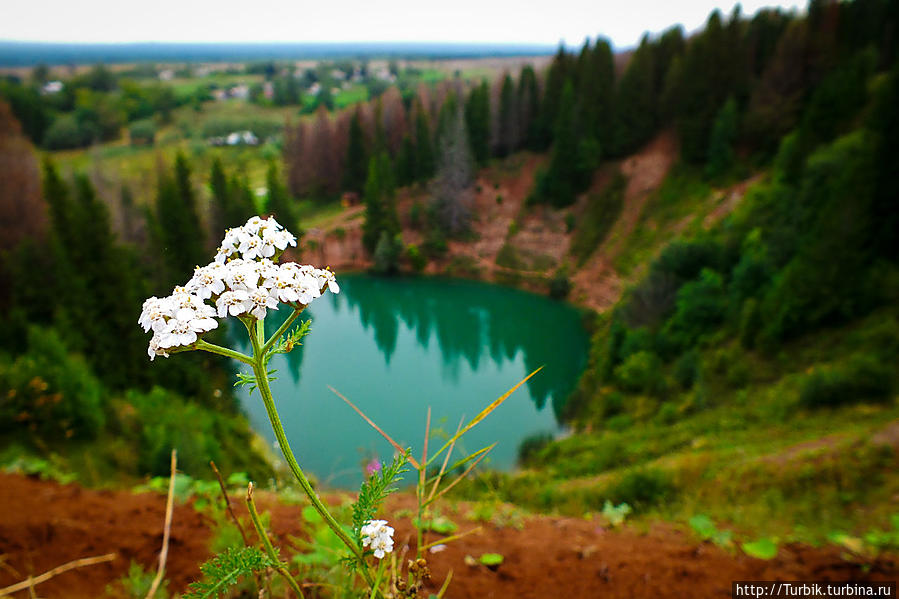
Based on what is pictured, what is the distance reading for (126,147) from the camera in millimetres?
46031

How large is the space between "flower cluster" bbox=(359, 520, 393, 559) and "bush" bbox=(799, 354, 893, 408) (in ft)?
35.9

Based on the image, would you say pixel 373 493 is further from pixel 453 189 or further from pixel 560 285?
pixel 453 189

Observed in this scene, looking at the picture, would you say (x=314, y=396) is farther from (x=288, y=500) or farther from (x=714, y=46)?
(x=714, y=46)

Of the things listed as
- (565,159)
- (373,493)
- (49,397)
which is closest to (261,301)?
(373,493)

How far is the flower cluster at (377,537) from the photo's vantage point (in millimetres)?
1431

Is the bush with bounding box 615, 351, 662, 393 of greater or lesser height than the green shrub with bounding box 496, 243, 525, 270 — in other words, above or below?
above

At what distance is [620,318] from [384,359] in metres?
9.48

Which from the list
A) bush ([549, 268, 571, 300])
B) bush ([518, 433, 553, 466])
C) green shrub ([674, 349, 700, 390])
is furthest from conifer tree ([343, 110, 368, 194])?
green shrub ([674, 349, 700, 390])

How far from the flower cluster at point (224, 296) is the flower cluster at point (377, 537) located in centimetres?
69

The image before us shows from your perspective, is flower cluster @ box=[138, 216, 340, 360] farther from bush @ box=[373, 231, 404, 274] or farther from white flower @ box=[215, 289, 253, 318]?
bush @ box=[373, 231, 404, 274]

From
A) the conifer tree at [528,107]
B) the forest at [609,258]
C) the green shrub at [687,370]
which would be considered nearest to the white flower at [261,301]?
the forest at [609,258]

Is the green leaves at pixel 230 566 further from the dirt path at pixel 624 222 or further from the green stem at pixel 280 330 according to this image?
the dirt path at pixel 624 222

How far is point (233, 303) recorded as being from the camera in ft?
4.17

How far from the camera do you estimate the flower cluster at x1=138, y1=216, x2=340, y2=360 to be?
1229mm
